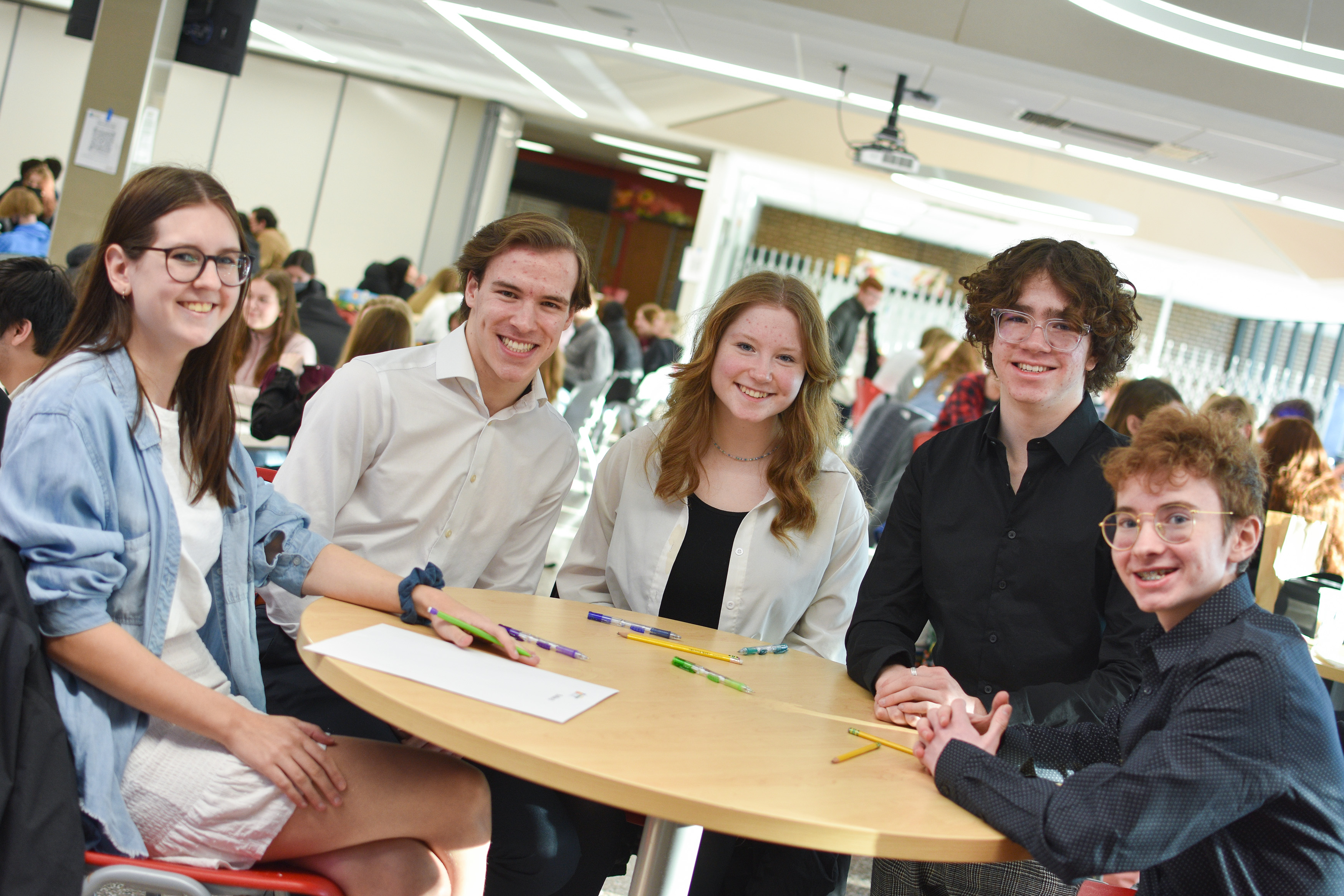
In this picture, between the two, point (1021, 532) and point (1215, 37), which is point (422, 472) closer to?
point (1021, 532)

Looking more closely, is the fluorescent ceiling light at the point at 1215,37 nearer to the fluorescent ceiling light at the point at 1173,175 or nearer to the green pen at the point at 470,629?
the fluorescent ceiling light at the point at 1173,175

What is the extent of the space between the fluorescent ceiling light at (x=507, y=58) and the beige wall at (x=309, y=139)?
5.63 feet

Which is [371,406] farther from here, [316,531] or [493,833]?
[493,833]

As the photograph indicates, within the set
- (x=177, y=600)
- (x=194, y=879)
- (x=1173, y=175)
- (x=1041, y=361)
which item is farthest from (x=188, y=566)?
(x=1173, y=175)

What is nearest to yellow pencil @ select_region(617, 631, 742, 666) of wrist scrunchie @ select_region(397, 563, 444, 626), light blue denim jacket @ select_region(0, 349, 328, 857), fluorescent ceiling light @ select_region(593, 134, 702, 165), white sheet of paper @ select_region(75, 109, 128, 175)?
wrist scrunchie @ select_region(397, 563, 444, 626)

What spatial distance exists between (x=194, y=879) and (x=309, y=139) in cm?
1236

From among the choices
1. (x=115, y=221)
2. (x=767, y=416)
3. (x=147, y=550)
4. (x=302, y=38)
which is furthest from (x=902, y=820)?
(x=302, y=38)

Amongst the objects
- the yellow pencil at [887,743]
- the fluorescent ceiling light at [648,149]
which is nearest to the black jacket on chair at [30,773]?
the yellow pencil at [887,743]

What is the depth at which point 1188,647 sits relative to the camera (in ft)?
4.37

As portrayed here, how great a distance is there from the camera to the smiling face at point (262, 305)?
4.64 metres

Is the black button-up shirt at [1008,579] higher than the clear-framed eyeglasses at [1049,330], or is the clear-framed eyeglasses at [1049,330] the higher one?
the clear-framed eyeglasses at [1049,330]

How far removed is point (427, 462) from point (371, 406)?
0.16 meters

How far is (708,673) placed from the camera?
1.63 meters

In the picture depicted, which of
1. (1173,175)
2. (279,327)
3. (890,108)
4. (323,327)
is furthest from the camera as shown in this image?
(890,108)
